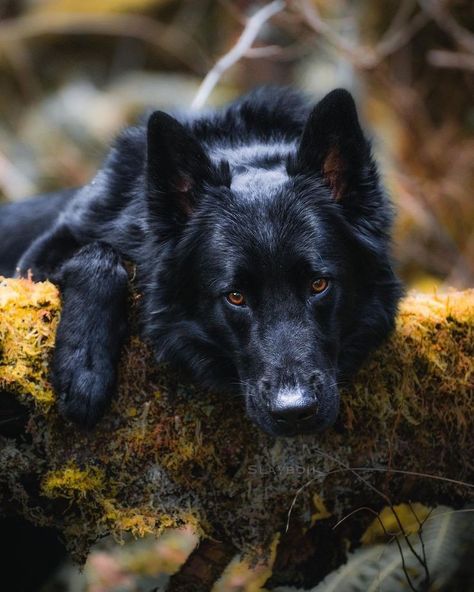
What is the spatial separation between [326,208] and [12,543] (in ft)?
6.96

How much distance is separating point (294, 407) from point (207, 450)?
0.48 m

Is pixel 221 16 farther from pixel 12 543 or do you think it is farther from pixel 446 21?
pixel 12 543

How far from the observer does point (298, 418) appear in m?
2.65

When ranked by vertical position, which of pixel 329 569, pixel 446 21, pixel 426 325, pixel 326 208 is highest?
pixel 446 21

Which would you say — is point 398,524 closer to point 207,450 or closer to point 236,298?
point 207,450

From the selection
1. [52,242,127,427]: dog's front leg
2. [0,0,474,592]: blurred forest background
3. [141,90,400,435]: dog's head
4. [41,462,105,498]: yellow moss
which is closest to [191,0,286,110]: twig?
[0,0,474,592]: blurred forest background

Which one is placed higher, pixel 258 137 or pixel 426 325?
pixel 258 137

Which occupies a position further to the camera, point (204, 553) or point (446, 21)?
point (446, 21)

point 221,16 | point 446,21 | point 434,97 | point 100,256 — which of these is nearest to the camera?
point 100,256

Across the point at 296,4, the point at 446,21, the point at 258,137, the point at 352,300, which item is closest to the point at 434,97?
the point at 446,21

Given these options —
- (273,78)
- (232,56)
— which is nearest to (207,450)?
(232,56)

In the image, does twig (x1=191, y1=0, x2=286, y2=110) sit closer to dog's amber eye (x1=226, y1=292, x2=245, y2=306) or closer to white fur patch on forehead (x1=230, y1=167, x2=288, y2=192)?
white fur patch on forehead (x1=230, y1=167, x2=288, y2=192)

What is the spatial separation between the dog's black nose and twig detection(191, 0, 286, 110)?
2.39 m

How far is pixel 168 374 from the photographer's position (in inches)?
120
